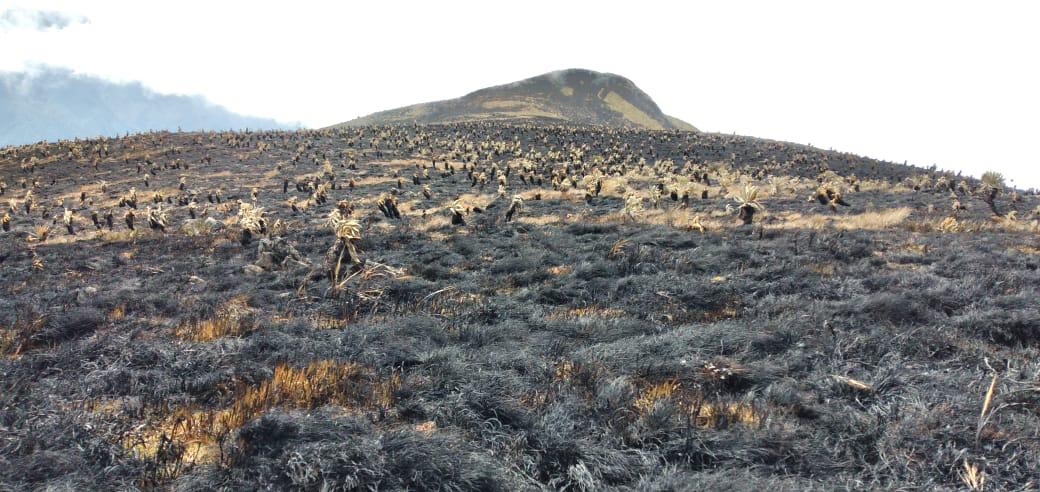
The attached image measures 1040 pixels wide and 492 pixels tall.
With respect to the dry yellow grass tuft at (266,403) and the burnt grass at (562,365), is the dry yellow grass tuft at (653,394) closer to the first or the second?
the burnt grass at (562,365)

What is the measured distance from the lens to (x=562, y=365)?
17.0 feet

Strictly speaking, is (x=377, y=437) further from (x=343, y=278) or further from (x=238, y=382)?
(x=343, y=278)

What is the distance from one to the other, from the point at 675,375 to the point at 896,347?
111 inches

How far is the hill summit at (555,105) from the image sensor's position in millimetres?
80750

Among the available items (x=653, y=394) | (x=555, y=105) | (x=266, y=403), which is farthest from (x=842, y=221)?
(x=555, y=105)

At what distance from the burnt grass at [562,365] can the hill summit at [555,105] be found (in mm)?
64558

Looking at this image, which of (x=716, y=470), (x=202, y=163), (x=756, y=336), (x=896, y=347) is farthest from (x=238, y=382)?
(x=202, y=163)

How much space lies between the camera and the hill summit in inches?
3179

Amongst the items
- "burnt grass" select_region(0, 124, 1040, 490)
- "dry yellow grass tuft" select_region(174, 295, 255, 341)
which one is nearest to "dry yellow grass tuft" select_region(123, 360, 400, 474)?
"burnt grass" select_region(0, 124, 1040, 490)

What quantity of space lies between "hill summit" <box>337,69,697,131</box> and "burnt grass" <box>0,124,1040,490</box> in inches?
2542

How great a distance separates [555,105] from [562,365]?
93460 mm

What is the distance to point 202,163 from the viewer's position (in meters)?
38.7

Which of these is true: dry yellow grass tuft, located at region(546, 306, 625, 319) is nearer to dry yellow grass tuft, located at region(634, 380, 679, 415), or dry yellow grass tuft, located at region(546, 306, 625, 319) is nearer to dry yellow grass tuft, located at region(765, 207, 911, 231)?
dry yellow grass tuft, located at region(634, 380, 679, 415)

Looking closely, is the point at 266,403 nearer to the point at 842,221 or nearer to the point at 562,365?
the point at 562,365
